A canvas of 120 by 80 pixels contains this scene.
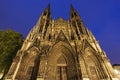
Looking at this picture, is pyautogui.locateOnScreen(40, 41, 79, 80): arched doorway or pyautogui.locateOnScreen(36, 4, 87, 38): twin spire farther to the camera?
pyautogui.locateOnScreen(36, 4, 87, 38): twin spire

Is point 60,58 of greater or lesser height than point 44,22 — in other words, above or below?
below

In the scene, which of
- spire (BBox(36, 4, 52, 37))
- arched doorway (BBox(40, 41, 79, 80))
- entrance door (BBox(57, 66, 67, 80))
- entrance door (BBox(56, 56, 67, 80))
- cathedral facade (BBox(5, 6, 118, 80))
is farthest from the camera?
spire (BBox(36, 4, 52, 37))

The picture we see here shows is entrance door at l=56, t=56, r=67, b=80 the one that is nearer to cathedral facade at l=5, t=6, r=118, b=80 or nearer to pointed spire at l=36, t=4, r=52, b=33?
cathedral facade at l=5, t=6, r=118, b=80

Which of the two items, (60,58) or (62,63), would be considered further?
(60,58)

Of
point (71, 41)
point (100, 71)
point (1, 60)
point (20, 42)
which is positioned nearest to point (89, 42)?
point (71, 41)

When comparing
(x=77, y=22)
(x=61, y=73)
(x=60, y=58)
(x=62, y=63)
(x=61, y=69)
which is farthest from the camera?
(x=77, y=22)

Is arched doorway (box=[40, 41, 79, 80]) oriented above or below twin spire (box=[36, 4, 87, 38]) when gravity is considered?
below

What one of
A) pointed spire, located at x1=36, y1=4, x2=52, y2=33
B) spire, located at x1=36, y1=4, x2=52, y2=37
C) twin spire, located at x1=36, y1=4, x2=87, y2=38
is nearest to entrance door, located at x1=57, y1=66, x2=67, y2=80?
spire, located at x1=36, y1=4, x2=52, y2=37

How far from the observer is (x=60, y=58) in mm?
25312

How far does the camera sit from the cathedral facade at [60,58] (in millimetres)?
22500

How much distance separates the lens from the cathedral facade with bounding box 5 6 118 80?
22500 mm

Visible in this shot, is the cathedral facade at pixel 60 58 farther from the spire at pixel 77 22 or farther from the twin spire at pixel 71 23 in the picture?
the spire at pixel 77 22

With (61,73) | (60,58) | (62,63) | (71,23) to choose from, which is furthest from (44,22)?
(61,73)

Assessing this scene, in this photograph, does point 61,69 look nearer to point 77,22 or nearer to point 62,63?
point 62,63
